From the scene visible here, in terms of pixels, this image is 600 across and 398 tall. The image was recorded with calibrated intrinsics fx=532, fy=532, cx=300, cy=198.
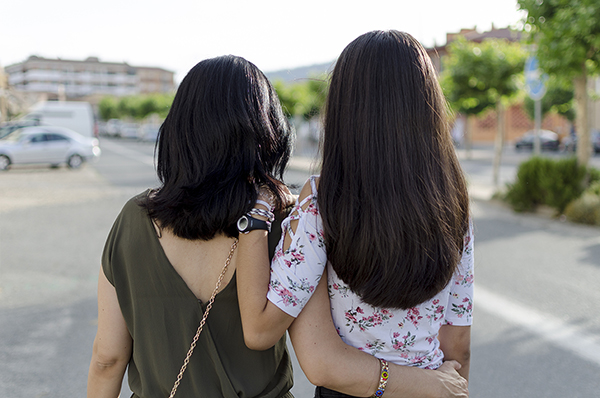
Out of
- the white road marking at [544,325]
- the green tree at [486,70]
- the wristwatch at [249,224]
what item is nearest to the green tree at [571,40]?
the green tree at [486,70]

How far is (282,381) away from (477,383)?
2341mm

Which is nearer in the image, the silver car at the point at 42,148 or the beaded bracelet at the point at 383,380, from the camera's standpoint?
the beaded bracelet at the point at 383,380

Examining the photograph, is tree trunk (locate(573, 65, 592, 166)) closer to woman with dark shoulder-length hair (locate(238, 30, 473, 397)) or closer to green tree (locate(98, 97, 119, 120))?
woman with dark shoulder-length hair (locate(238, 30, 473, 397))

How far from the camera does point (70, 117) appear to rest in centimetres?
2920

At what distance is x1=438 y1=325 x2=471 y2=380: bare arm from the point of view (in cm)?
149

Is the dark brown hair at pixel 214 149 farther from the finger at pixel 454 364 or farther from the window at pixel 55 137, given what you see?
the window at pixel 55 137

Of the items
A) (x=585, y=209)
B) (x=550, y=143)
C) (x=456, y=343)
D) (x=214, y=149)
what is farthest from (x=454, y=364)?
(x=550, y=143)

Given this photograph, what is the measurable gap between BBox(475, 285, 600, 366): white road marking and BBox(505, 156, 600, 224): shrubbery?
15.1 ft

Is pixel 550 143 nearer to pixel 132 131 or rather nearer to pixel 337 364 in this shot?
pixel 337 364

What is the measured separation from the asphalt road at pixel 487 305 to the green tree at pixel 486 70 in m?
4.88

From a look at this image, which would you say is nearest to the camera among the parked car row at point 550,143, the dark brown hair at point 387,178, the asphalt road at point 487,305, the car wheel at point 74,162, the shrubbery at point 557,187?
the dark brown hair at point 387,178

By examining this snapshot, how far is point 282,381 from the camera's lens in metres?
1.44

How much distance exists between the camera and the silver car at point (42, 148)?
730 inches

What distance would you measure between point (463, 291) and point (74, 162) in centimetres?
2064
